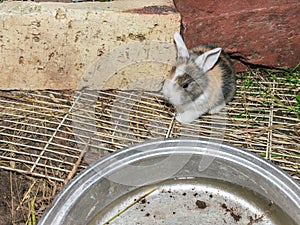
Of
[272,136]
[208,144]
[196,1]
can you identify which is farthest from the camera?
[196,1]

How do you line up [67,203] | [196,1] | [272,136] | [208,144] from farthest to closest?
[196,1] < [272,136] < [208,144] < [67,203]

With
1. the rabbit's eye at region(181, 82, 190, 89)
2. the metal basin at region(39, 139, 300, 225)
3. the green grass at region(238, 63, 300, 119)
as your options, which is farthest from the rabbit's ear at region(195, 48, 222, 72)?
the metal basin at region(39, 139, 300, 225)

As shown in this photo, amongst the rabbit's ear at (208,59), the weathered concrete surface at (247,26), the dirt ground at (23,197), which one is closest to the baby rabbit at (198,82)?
the rabbit's ear at (208,59)

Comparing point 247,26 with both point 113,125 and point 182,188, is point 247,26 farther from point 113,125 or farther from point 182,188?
point 182,188

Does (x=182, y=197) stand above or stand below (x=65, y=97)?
below

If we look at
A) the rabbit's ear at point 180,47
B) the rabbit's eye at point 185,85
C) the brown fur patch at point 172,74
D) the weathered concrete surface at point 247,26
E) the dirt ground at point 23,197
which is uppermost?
the weathered concrete surface at point 247,26

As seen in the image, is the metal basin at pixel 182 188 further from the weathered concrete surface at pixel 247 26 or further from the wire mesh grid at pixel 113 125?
the weathered concrete surface at pixel 247 26

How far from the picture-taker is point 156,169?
275cm

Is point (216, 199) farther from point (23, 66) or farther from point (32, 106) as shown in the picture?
point (23, 66)

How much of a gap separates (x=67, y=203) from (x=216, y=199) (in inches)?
33.1

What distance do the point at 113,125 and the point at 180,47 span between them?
629 millimetres

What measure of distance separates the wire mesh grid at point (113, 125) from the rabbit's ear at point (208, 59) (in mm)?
316

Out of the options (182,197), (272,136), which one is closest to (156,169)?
(182,197)

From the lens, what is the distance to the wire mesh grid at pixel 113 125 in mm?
2943
